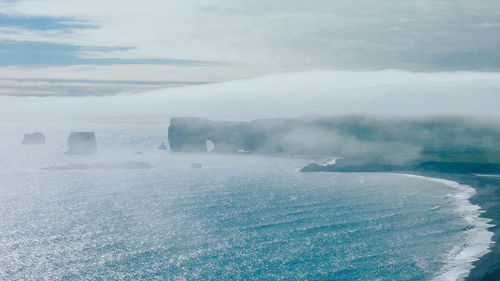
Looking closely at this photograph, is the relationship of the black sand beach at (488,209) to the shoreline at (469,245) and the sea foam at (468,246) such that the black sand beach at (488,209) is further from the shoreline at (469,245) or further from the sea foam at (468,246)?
the sea foam at (468,246)

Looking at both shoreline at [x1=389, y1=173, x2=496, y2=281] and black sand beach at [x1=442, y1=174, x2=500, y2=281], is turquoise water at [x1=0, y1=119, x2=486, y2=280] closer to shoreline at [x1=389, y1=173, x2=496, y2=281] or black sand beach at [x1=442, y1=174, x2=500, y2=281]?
shoreline at [x1=389, y1=173, x2=496, y2=281]

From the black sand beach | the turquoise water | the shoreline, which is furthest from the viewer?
the turquoise water

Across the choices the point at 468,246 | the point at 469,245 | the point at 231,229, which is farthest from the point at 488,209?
the point at 231,229

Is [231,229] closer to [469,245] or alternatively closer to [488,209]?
[469,245]

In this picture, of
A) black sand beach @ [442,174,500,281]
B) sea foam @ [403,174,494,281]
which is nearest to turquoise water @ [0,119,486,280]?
sea foam @ [403,174,494,281]

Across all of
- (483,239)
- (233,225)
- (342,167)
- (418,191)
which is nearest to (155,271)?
(233,225)

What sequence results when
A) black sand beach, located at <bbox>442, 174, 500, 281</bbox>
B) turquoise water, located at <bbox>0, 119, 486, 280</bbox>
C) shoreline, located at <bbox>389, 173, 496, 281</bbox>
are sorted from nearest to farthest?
black sand beach, located at <bbox>442, 174, 500, 281</bbox> < shoreline, located at <bbox>389, 173, 496, 281</bbox> < turquoise water, located at <bbox>0, 119, 486, 280</bbox>

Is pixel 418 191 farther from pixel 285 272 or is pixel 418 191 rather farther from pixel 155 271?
pixel 155 271
